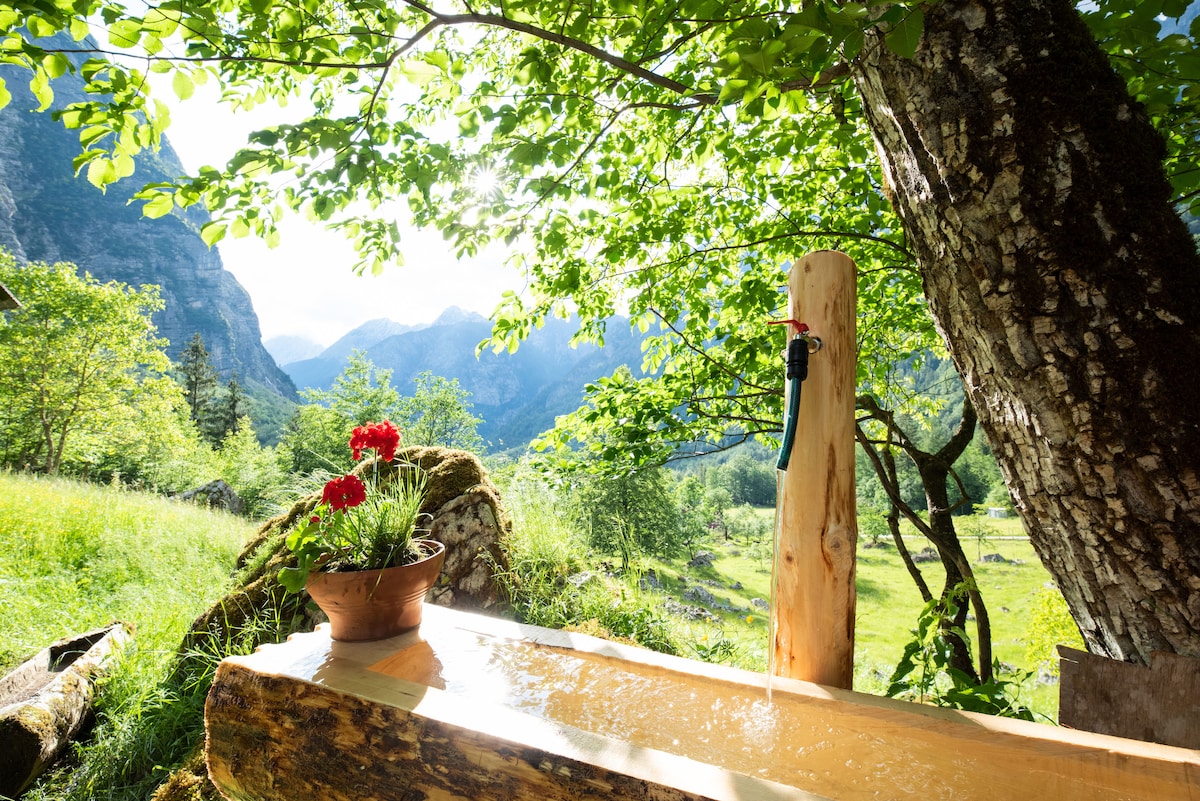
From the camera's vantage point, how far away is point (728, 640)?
348 centimetres

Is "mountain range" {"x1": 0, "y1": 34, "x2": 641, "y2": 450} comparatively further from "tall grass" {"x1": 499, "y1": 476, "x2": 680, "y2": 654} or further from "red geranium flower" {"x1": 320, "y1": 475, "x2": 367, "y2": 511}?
"red geranium flower" {"x1": 320, "y1": 475, "x2": 367, "y2": 511}

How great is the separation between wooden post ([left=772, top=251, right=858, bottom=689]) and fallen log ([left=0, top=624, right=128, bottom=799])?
137 inches

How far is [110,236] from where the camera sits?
111 m

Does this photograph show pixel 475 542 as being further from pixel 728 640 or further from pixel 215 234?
pixel 215 234

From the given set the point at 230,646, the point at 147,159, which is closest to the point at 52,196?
the point at 147,159

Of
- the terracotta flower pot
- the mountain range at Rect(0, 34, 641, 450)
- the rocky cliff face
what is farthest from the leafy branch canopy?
the rocky cliff face

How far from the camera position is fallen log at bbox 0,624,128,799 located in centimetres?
257

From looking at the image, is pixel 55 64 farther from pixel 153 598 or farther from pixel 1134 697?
pixel 153 598

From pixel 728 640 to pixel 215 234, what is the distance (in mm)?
3459

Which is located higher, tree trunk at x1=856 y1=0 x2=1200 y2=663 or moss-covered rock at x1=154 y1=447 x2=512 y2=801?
tree trunk at x1=856 y1=0 x2=1200 y2=663

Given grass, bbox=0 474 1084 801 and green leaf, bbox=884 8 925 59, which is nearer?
green leaf, bbox=884 8 925 59

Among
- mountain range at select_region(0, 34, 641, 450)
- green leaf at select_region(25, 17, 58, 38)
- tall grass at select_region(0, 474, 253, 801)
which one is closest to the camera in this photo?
green leaf at select_region(25, 17, 58, 38)

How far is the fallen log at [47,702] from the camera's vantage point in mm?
2566

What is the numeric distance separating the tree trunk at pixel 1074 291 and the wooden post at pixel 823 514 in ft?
1.13
